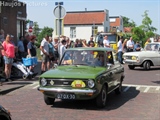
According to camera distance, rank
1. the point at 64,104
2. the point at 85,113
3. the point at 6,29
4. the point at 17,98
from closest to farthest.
Answer: the point at 85,113 < the point at 64,104 < the point at 17,98 < the point at 6,29

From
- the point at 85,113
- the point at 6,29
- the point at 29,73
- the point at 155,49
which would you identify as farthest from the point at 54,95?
the point at 6,29

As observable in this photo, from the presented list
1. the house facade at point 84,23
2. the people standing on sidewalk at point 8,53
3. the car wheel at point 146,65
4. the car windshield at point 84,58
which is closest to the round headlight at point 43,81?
the car windshield at point 84,58

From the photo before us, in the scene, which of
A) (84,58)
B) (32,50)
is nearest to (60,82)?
(84,58)

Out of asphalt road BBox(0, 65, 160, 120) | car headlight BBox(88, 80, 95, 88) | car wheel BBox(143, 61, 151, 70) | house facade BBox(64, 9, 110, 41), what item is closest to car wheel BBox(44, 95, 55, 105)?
asphalt road BBox(0, 65, 160, 120)

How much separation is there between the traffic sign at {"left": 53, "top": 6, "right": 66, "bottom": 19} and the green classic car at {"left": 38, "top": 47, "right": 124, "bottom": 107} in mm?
5080

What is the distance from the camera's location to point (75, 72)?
821cm

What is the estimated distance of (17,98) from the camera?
9516mm

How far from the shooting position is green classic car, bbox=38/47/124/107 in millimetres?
7840

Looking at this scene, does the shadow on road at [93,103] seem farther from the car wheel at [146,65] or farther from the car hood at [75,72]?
the car wheel at [146,65]

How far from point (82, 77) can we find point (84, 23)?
6029 cm

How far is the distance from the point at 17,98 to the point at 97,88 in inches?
113

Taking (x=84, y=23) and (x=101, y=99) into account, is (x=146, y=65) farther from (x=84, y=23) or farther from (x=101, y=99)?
(x=84, y=23)

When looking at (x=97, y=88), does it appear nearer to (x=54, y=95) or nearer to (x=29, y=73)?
(x=54, y=95)

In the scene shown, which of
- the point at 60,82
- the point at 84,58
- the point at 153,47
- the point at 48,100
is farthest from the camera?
the point at 153,47
